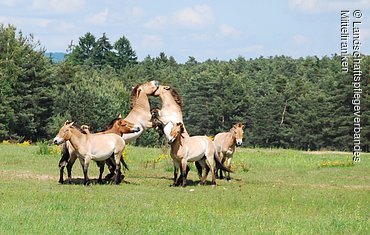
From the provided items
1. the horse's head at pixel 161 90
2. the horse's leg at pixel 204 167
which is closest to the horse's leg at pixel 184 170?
the horse's leg at pixel 204 167

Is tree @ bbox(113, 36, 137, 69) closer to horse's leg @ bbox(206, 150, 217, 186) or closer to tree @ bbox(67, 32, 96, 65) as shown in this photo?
tree @ bbox(67, 32, 96, 65)

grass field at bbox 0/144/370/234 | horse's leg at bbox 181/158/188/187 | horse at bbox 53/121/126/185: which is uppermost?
horse at bbox 53/121/126/185

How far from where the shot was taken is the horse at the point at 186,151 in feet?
55.1

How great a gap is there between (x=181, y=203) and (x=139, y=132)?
4980 millimetres

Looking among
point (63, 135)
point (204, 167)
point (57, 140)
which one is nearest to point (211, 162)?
point (204, 167)

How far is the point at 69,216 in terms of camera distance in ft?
36.4

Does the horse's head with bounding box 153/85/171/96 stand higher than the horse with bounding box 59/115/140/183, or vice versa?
the horse's head with bounding box 153/85/171/96

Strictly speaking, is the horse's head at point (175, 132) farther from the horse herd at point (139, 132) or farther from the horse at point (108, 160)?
the horse at point (108, 160)

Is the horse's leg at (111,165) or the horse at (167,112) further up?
the horse at (167,112)

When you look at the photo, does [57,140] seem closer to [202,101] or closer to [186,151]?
[186,151]

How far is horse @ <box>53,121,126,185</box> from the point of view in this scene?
16094 mm

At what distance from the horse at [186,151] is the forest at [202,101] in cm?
4064

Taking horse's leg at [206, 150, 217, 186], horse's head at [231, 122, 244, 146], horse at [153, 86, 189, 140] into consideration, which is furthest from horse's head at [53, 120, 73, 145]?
horse's head at [231, 122, 244, 146]

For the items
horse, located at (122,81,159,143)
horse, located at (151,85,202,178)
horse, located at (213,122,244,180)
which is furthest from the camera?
horse, located at (213,122,244,180)
